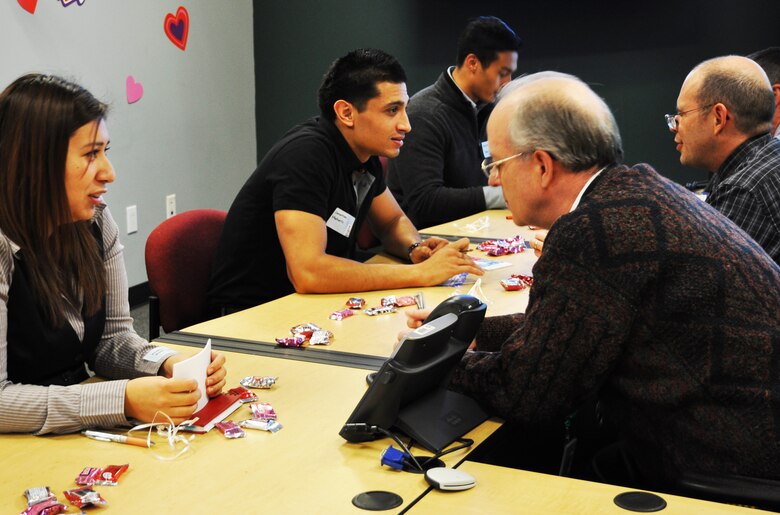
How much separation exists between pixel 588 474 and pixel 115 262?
4.05 ft

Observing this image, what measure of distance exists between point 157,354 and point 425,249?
133 centimetres

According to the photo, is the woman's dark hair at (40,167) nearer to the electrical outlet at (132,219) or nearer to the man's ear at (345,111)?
the man's ear at (345,111)

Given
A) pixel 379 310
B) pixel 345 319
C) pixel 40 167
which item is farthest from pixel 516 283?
pixel 40 167

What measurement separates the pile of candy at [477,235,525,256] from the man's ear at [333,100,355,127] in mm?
732

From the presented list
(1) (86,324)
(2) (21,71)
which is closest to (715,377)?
(1) (86,324)

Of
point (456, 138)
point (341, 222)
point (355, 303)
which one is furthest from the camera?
point (456, 138)

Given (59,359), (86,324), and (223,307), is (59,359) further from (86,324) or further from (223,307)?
(223,307)

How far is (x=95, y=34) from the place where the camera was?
4.67 m

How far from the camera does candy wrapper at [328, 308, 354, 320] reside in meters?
2.48

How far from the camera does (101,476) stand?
58.2 inches

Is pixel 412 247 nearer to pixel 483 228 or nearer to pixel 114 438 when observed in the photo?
pixel 483 228

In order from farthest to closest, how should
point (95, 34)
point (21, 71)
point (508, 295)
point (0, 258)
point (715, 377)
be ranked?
1. point (95, 34)
2. point (21, 71)
3. point (508, 295)
4. point (0, 258)
5. point (715, 377)

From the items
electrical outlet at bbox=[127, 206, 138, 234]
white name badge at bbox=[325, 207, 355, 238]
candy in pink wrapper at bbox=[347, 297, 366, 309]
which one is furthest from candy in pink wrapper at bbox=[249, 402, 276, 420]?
electrical outlet at bbox=[127, 206, 138, 234]

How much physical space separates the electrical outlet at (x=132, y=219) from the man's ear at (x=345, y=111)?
7.89ft
